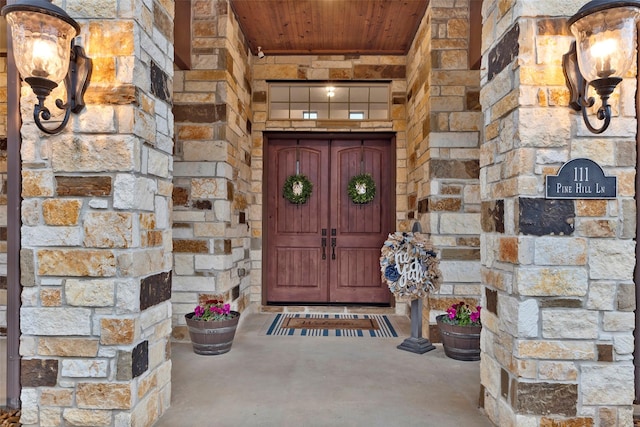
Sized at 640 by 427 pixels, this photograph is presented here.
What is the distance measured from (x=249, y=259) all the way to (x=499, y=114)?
10.9 feet

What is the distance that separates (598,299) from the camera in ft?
6.30

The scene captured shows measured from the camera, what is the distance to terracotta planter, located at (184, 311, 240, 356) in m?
3.35

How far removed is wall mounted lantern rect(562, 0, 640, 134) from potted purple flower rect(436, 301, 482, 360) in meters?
1.85

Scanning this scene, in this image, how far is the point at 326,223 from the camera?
5.02m

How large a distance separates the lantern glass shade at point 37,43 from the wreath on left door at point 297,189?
3265mm

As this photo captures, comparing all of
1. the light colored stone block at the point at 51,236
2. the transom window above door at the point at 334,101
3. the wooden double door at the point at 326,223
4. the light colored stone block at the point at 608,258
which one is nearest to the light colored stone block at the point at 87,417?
the light colored stone block at the point at 51,236

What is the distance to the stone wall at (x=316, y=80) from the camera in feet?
16.1

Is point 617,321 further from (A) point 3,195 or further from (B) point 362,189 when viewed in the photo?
(A) point 3,195

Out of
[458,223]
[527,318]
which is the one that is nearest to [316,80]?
[458,223]

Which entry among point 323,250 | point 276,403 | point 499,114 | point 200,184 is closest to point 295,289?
point 323,250

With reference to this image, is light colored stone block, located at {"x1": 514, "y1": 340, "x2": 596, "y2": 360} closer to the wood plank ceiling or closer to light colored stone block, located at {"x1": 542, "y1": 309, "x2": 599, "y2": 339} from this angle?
light colored stone block, located at {"x1": 542, "y1": 309, "x2": 599, "y2": 339}

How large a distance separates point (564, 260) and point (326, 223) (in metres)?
3.27

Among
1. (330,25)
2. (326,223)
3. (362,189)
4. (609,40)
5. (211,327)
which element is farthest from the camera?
(326,223)

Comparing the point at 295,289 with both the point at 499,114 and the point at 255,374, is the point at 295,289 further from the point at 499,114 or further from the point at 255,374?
the point at 499,114
